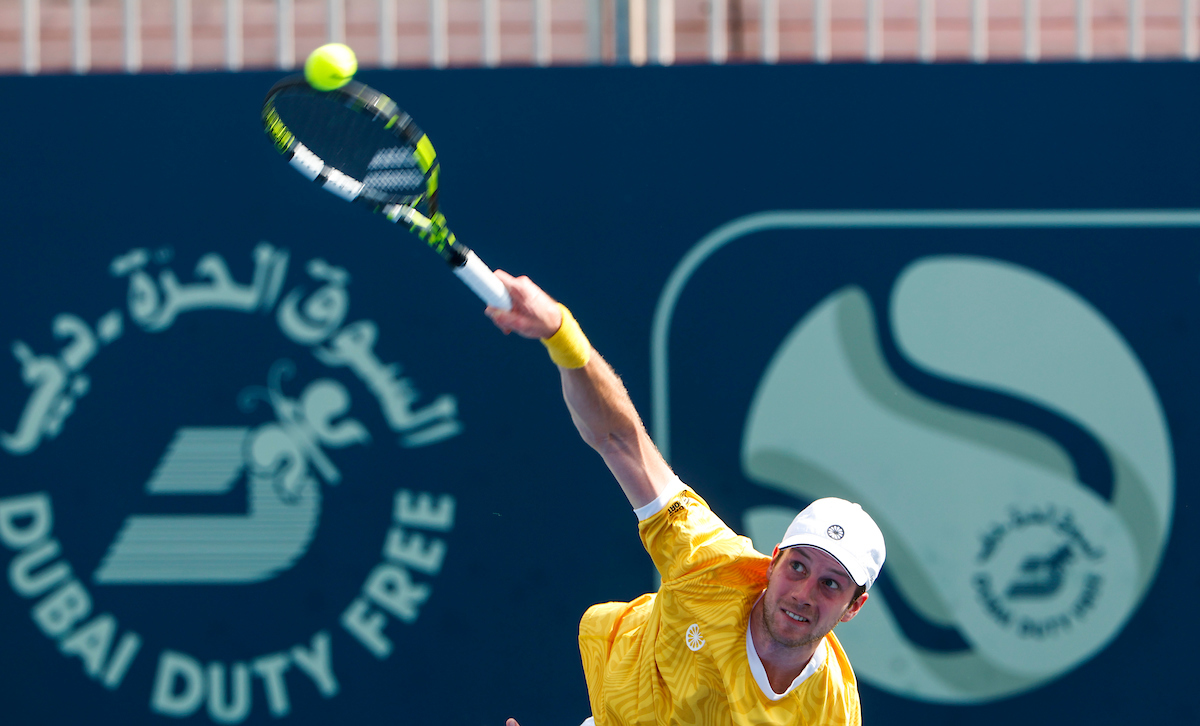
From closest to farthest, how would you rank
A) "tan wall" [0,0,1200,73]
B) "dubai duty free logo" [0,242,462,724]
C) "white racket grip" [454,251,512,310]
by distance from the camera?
1. "white racket grip" [454,251,512,310]
2. "dubai duty free logo" [0,242,462,724]
3. "tan wall" [0,0,1200,73]

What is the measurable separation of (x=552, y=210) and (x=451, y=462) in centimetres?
89

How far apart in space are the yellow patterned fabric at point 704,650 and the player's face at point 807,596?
0.13 meters

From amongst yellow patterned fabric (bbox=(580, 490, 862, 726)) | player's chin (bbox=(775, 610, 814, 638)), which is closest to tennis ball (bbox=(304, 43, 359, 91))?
yellow patterned fabric (bbox=(580, 490, 862, 726))

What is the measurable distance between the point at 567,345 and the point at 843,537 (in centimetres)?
75

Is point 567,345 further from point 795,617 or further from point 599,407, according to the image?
point 795,617

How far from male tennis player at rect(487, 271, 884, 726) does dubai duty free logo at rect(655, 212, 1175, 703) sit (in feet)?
3.74

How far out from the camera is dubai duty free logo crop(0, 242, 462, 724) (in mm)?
3975

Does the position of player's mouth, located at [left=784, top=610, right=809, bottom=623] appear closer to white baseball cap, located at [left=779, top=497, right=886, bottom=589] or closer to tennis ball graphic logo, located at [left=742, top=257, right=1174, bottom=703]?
white baseball cap, located at [left=779, top=497, right=886, bottom=589]

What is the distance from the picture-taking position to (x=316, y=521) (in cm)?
399

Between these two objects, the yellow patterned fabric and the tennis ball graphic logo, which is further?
the tennis ball graphic logo

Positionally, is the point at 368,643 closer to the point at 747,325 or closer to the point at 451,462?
the point at 451,462

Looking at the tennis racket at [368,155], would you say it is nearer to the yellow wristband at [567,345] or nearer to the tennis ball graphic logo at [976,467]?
the yellow wristband at [567,345]

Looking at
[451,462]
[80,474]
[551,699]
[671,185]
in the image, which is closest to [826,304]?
[671,185]

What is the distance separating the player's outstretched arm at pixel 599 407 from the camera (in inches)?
94.5
